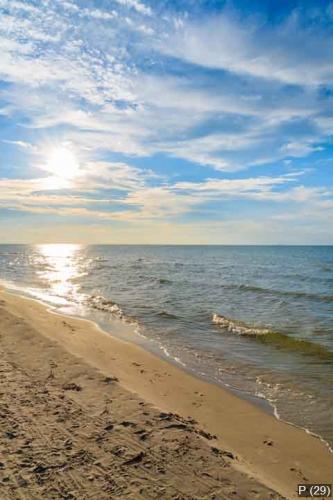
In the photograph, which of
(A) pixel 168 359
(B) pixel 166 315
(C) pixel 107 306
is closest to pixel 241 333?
(A) pixel 168 359

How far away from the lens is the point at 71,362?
31.2 ft

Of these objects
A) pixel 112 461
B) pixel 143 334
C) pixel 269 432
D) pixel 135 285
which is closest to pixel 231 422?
pixel 269 432

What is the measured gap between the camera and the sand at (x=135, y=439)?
4559mm

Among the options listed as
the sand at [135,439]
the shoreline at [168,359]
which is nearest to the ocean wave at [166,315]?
the shoreline at [168,359]

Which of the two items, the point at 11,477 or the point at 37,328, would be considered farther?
the point at 37,328

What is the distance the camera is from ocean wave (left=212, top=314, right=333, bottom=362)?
1195 centimetres

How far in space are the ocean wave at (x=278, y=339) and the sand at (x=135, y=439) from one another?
4582mm

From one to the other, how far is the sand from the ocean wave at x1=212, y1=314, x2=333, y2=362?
4.58 metres

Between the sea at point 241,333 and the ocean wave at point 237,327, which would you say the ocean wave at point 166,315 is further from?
the ocean wave at point 237,327

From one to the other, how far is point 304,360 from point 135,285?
20.2 metres

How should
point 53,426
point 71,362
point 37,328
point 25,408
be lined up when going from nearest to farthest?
1. point 53,426
2. point 25,408
3. point 71,362
4. point 37,328

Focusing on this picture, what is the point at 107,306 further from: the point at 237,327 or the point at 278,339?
the point at 278,339

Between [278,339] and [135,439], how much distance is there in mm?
9291

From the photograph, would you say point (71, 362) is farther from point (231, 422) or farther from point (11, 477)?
point (11, 477)
